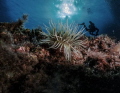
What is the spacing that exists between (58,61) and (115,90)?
162 centimetres

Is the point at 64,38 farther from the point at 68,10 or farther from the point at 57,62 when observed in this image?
the point at 68,10

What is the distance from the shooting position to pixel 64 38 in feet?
12.5

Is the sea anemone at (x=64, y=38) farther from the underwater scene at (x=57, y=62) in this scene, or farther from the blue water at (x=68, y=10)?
the blue water at (x=68, y=10)

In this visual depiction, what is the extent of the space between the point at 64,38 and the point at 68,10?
3347 cm

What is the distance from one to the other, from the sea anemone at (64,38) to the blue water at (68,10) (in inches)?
982

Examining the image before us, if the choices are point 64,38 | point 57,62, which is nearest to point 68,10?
point 64,38

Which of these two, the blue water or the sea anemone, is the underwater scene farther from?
the blue water

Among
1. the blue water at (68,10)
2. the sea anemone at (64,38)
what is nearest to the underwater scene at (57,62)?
the sea anemone at (64,38)

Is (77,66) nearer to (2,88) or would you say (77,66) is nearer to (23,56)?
(23,56)

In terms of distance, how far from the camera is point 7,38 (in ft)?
10.7

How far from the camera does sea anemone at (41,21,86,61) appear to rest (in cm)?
367

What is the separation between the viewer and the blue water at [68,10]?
96.8 feet

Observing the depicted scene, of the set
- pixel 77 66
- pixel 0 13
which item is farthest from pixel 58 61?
pixel 0 13

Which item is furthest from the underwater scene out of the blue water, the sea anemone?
the blue water
